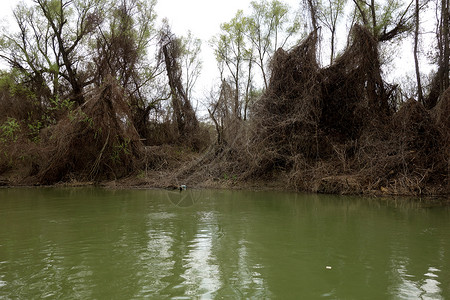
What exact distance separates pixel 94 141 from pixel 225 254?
13023mm

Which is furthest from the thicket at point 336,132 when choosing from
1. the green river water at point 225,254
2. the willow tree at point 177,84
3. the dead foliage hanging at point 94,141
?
the willow tree at point 177,84

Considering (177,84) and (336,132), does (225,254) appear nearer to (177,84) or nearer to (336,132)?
(336,132)

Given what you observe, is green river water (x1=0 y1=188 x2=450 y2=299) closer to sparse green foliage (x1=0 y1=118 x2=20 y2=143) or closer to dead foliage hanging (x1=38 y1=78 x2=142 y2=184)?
dead foliage hanging (x1=38 y1=78 x2=142 y2=184)

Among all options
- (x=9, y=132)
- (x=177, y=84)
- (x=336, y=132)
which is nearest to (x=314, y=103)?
(x=336, y=132)

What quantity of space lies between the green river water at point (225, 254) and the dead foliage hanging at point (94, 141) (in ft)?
25.3

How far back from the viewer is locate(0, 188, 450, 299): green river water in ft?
10.4

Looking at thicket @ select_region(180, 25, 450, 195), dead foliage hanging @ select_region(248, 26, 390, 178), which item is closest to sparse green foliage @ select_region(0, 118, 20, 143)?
thicket @ select_region(180, 25, 450, 195)

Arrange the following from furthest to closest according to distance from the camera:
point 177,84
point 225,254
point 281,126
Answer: point 177,84, point 281,126, point 225,254

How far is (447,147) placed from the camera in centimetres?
1095

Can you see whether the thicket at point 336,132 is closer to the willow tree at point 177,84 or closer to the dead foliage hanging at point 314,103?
the dead foliage hanging at point 314,103

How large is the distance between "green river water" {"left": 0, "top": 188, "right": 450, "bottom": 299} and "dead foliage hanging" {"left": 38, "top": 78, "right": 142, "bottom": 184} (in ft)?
25.3

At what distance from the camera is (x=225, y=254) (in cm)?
431

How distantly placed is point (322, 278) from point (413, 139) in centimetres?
1046

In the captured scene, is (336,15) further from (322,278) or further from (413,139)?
(322,278)
